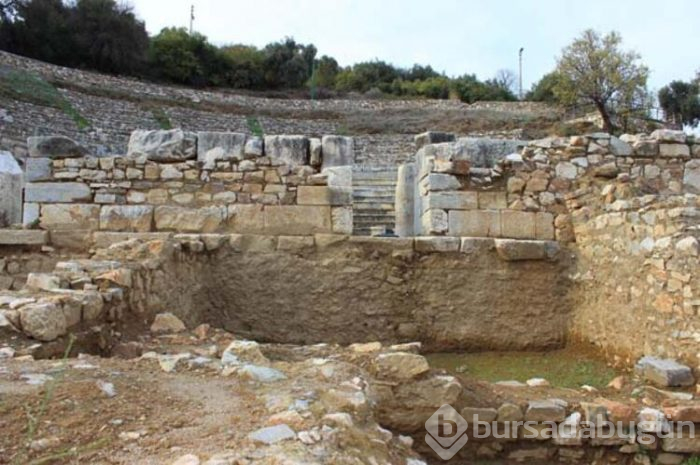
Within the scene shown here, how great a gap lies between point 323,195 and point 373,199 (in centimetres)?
502

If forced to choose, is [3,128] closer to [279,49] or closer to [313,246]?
[313,246]

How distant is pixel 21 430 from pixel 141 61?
41.0 metres

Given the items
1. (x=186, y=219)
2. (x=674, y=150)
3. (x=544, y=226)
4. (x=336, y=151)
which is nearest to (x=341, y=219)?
(x=336, y=151)

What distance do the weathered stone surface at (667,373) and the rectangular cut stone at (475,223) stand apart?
222 cm

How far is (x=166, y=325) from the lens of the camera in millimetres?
4332

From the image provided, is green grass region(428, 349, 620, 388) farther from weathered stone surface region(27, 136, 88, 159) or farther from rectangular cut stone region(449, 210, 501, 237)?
weathered stone surface region(27, 136, 88, 159)

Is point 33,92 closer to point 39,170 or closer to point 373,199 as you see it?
point 373,199

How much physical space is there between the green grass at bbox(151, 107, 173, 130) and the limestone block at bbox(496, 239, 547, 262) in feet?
87.3

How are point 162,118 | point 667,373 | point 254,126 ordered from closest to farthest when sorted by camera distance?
point 667,373, point 162,118, point 254,126

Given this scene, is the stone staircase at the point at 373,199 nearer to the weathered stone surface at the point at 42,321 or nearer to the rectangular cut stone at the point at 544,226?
the rectangular cut stone at the point at 544,226

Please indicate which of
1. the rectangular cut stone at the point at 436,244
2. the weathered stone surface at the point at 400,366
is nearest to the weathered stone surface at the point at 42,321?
the weathered stone surface at the point at 400,366

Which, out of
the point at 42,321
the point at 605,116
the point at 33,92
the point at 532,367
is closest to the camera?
the point at 42,321

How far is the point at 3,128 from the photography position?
21391 millimetres

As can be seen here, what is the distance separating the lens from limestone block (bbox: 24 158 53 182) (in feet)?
20.1
